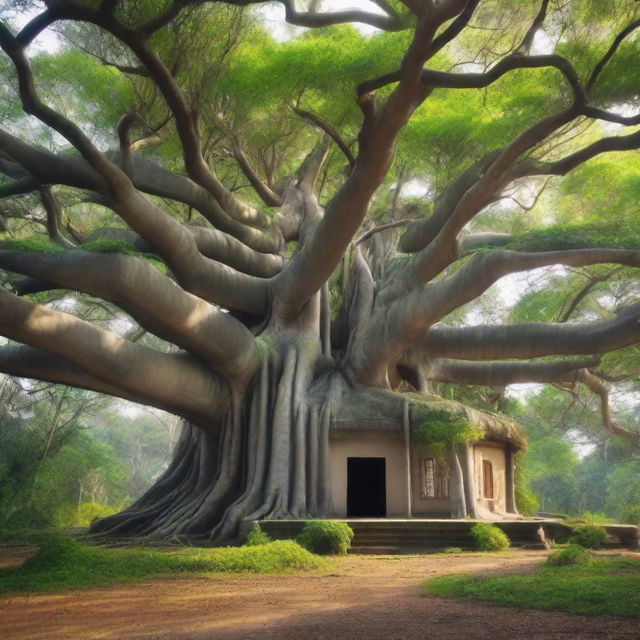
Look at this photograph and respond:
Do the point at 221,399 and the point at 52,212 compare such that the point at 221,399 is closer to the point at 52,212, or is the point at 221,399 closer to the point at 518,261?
the point at 52,212

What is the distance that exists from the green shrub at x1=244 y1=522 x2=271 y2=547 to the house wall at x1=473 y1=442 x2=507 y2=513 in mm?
6453

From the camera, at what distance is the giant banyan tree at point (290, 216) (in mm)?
11148

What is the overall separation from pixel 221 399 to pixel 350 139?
709 centimetres

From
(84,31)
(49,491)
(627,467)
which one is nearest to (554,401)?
(627,467)

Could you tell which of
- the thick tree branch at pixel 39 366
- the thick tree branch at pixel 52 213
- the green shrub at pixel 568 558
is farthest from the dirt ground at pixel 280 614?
the thick tree branch at pixel 52 213

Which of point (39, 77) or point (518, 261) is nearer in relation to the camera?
point (518, 261)

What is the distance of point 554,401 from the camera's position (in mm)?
32375

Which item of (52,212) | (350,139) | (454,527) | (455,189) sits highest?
(350,139)

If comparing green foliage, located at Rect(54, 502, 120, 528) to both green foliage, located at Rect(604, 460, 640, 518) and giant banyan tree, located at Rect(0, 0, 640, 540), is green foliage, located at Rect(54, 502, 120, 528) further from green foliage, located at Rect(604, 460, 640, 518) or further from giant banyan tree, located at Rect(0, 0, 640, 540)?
green foliage, located at Rect(604, 460, 640, 518)

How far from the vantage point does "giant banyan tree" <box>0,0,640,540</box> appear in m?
11.1

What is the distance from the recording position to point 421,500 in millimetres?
15648

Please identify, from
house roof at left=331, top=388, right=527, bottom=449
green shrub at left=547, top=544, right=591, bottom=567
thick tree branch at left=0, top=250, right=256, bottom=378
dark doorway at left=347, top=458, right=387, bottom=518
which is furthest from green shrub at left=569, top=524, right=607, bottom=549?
thick tree branch at left=0, top=250, right=256, bottom=378

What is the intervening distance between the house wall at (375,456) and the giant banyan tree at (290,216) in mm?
647

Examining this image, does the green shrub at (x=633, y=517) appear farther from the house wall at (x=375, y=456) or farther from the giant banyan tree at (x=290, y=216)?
the house wall at (x=375, y=456)
